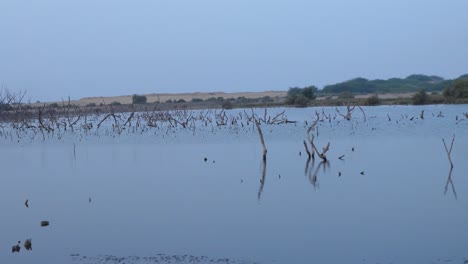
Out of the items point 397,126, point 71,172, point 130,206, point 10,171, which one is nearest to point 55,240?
point 130,206

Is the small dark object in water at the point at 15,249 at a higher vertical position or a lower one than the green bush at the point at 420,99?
lower

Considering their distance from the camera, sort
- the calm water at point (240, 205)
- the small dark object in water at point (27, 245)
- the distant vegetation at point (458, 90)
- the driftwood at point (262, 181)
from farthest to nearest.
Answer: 1. the distant vegetation at point (458, 90)
2. the driftwood at point (262, 181)
3. the small dark object in water at point (27, 245)
4. the calm water at point (240, 205)

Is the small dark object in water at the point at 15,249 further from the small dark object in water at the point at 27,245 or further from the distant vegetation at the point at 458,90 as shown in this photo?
the distant vegetation at the point at 458,90

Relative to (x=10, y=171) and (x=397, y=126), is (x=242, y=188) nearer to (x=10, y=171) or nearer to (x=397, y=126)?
(x=10, y=171)

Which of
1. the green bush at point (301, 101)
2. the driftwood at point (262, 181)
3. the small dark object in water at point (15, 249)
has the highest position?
the green bush at point (301, 101)

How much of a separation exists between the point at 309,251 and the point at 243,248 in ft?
3.13

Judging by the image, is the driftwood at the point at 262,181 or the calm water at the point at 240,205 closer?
the calm water at the point at 240,205

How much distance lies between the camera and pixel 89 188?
1681 centimetres

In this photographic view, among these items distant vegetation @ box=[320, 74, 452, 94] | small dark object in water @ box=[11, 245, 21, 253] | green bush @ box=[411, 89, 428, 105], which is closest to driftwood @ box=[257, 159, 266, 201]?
small dark object in water @ box=[11, 245, 21, 253]

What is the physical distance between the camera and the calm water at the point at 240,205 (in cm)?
988

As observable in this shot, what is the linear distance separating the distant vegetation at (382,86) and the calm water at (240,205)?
326 feet

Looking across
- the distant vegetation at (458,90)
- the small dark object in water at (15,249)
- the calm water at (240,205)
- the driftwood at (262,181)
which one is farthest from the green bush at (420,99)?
the small dark object in water at (15,249)

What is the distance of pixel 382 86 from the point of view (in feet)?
436

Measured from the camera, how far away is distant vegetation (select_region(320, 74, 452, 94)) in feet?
402
